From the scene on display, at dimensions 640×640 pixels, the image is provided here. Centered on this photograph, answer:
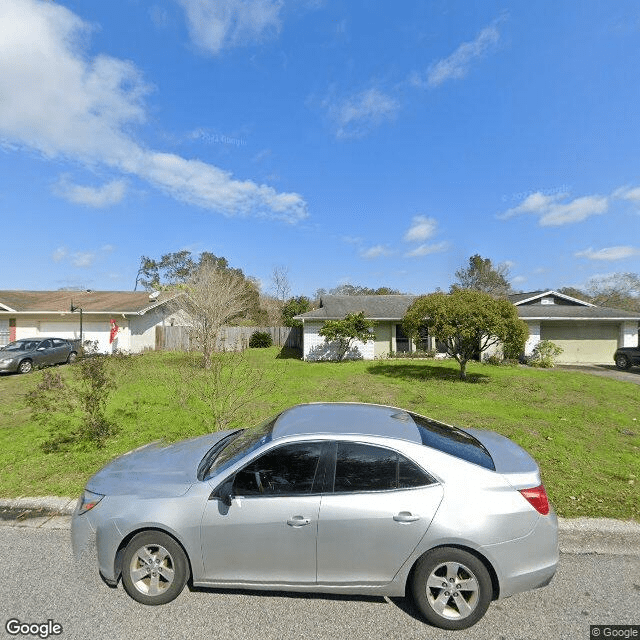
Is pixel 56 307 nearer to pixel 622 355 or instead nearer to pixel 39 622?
pixel 39 622

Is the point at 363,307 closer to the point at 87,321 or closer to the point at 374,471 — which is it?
the point at 87,321

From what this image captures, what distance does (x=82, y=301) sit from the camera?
74.1 feet

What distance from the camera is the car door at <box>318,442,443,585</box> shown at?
2578mm

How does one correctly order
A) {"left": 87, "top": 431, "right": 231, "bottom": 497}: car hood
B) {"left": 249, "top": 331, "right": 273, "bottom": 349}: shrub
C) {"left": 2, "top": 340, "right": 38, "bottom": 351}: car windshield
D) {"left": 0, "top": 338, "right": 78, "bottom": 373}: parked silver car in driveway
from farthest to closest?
{"left": 249, "top": 331, "right": 273, "bottom": 349}: shrub < {"left": 2, "top": 340, "right": 38, "bottom": 351}: car windshield < {"left": 0, "top": 338, "right": 78, "bottom": 373}: parked silver car in driveway < {"left": 87, "top": 431, "right": 231, "bottom": 497}: car hood

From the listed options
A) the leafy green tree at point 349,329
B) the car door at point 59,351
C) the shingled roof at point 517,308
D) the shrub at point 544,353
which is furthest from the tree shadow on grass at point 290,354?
the shrub at point 544,353

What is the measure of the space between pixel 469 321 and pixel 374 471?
1011 centimetres

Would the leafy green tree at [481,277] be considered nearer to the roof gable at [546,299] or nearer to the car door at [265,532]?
the roof gable at [546,299]

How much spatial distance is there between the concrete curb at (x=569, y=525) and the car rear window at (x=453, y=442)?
1377 millimetres

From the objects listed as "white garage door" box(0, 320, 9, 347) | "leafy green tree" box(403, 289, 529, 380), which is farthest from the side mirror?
"white garage door" box(0, 320, 9, 347)

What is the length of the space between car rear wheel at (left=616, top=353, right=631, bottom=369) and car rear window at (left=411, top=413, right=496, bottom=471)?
60.4ft

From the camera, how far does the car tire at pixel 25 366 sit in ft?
47.8

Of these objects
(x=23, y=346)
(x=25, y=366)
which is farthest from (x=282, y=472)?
(x=23, y=346)

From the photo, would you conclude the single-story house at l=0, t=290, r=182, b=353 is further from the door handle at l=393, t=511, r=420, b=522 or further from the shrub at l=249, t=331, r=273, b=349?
the door handle at l=393, t=511, r=420, b=522

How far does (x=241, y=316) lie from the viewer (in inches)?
1289
